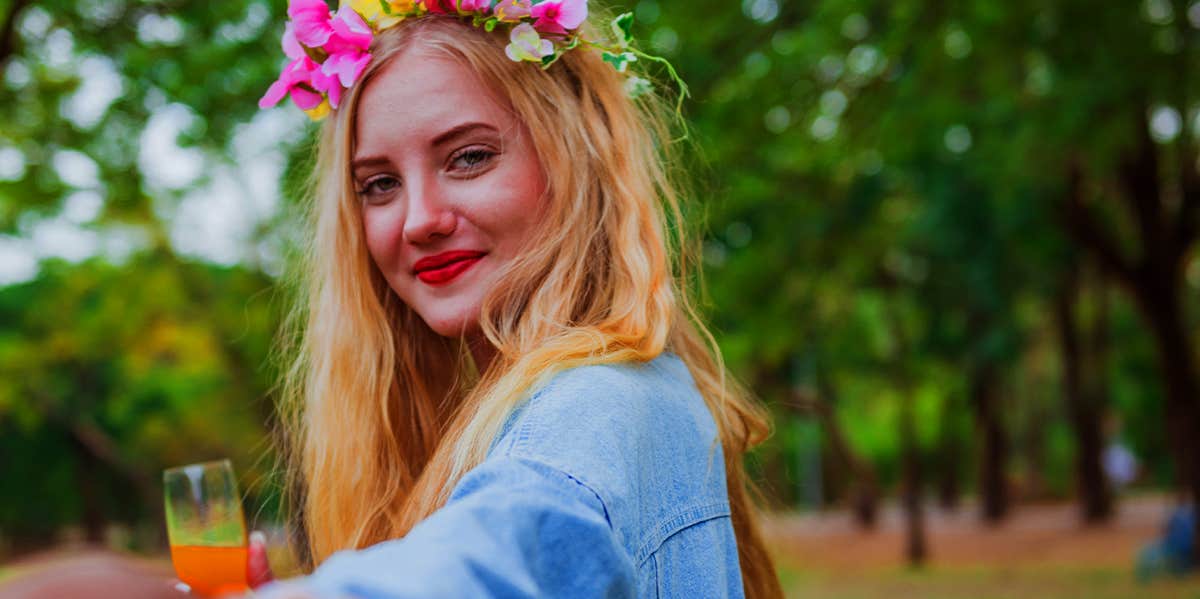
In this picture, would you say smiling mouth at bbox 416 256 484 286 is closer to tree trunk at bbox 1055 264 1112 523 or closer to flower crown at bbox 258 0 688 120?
flower crown at bbox 258 0 688 120

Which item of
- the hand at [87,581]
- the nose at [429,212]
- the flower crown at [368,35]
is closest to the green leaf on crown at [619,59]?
the flower crown at [368,35]

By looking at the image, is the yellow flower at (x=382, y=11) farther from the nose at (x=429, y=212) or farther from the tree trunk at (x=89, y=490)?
the tree trunk at (x=89, y=490)

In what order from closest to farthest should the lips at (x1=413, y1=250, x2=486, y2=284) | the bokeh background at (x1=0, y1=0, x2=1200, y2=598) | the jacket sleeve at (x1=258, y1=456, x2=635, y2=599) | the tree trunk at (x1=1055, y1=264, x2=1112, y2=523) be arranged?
the jacket sleeve at (x1=258, y1=456, x2=635, y2=599) → the lips at (x1=413, y1=250, x2=486, y2=284) → the bokeh background at (x1=0, y1=0, x2=1200, y2=598) → the tree trunk at (x1=1055, y1=264, x2=1112, y2=523)

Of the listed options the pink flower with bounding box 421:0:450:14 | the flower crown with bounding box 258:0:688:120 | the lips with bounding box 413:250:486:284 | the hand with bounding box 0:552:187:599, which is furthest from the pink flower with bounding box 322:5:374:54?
the hand with bounding box 0:552:187:599

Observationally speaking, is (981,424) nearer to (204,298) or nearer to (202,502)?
(204,298)

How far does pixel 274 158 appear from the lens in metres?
13.8

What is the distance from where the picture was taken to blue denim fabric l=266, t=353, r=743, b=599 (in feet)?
3.07

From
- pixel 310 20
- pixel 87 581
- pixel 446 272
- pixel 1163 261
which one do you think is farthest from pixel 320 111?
pixel 1163 261

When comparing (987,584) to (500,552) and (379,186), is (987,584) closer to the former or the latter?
(379,186)

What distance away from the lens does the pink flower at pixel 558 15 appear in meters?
1.92

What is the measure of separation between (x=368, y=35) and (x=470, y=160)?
12.5 inches

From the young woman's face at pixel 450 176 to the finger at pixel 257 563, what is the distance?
54 centimetres

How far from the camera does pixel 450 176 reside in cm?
178

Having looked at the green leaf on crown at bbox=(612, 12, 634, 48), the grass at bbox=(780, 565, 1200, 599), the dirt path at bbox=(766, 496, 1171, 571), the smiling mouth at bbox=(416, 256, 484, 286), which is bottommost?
the dirt path at bbox=(766, 496, 1171, 571)
